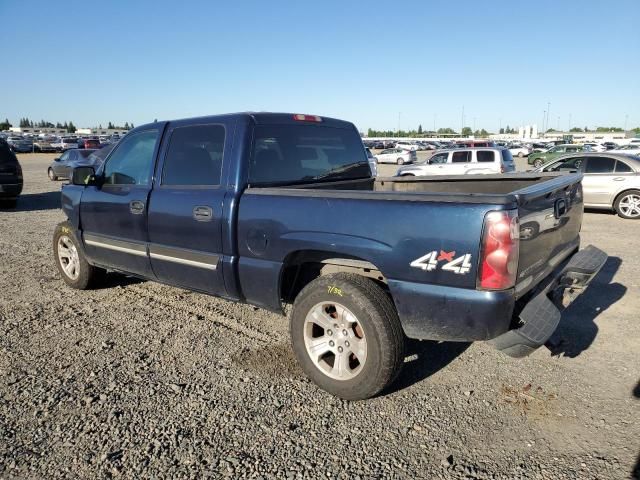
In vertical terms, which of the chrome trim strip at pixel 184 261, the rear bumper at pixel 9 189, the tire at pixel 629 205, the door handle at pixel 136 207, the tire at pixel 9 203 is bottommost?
the tire at pixel 629 205

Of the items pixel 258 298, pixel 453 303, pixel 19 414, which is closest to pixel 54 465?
pixel 19 414

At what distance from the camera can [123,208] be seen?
4.60 m

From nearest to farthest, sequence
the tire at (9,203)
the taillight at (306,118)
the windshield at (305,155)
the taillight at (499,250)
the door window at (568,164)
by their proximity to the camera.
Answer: the taillight at (499,250) < the windshield at (305,155) < the taillight at (306,118) < the door window at (568,164) < the tire at (9,203)

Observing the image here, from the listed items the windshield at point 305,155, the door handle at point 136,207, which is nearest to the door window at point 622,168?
the windshield at point 305,155

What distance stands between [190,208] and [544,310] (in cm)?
265

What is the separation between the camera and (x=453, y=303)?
2768 mm

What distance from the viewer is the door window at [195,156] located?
3.93 metres

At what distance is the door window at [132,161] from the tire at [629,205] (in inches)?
427

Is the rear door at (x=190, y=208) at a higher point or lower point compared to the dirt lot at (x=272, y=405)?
higher

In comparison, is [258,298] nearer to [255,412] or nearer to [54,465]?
[255,412]

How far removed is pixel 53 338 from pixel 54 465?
6.31ft

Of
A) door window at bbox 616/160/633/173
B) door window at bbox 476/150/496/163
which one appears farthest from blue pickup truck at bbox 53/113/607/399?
door window at bbox 476/150/496/163

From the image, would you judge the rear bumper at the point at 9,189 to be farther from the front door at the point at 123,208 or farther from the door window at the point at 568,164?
the door window at the point at 568,164

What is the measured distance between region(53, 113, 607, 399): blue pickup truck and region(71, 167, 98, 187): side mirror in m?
0.02
